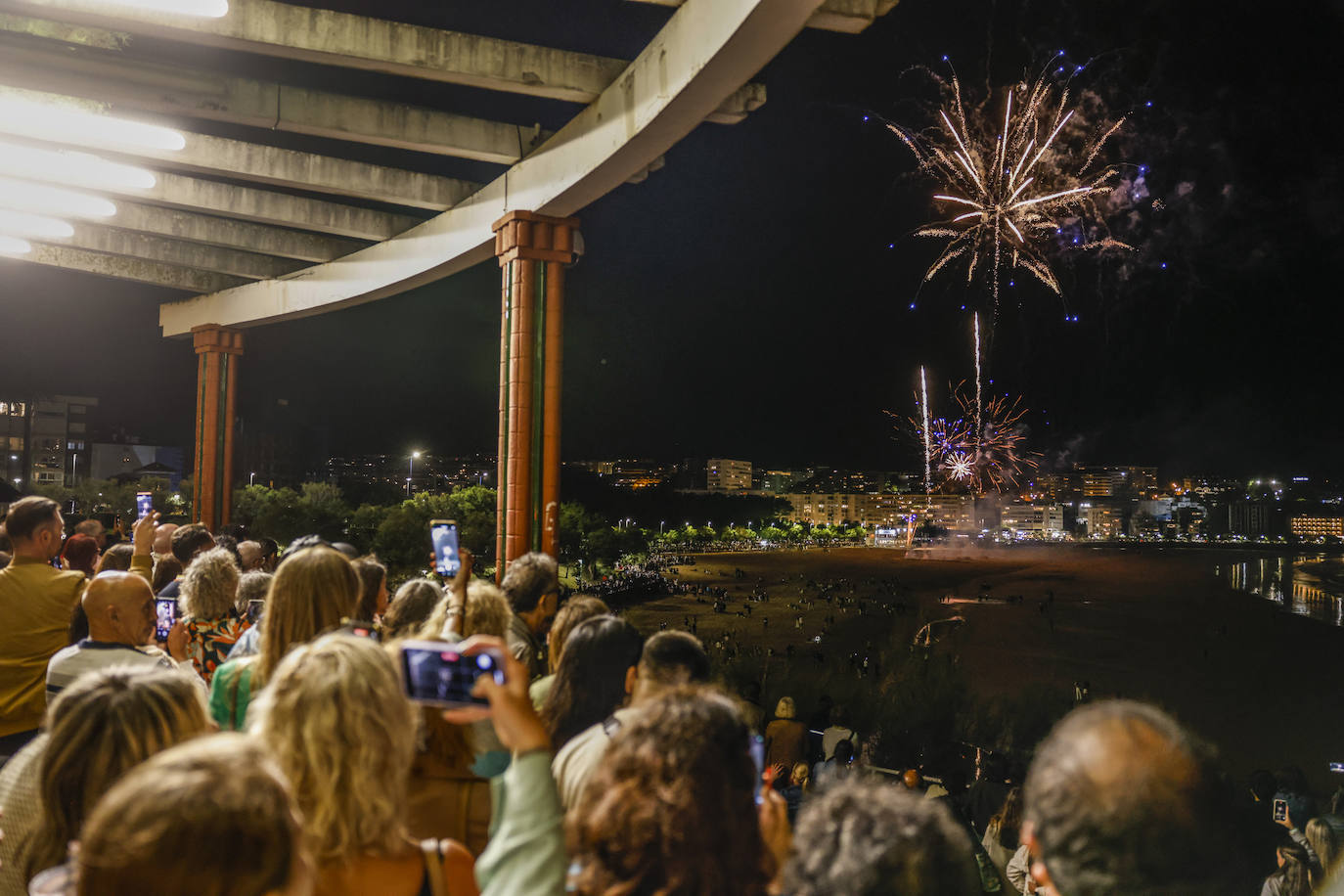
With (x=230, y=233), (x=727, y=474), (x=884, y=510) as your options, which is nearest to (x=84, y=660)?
(x=230, y=233)

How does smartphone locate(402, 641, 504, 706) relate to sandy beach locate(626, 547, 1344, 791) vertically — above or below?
above

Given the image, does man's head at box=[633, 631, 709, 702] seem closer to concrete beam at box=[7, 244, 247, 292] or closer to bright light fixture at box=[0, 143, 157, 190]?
bright light fixture at box=[0, 143, 157, 190]

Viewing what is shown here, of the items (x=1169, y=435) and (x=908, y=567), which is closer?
(x=908, y=567)

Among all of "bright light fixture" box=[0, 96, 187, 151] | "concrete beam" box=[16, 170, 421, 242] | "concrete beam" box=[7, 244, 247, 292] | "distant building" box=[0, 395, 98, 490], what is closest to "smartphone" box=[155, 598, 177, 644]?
"bright light fixture" box=[0, 96, 187, 151]

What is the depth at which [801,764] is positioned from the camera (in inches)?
212

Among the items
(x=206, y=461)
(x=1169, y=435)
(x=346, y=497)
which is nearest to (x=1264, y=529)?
(x=1169, y=435)

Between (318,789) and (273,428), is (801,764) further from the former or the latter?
(273,428)

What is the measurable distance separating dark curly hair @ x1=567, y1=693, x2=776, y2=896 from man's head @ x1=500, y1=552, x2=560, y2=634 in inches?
95.3

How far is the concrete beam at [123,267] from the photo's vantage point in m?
11.7

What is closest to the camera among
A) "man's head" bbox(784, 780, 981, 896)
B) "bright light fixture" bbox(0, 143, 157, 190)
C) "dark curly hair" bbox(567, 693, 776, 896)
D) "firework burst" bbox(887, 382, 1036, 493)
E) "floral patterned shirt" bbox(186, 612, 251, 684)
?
"man's head" bbox(784, 780, 981, 896)

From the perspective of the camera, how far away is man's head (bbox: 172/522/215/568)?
548 cm

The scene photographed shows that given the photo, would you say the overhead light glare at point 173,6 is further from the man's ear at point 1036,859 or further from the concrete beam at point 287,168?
the man's ear at point 1036,859

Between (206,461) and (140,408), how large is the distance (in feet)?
39.3

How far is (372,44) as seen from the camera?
20.9ft
